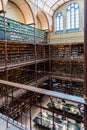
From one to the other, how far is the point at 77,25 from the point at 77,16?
0.69m

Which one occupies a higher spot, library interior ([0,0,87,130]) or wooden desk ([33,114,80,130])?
library interior ([0,0,87,130])

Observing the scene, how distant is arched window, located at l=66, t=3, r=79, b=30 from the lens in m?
11.8

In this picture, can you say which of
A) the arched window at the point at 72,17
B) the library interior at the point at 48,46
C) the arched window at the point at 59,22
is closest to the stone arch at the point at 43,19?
the library interior at the point at 48,46

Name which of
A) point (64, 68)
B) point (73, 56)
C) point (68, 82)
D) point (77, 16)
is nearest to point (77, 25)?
point (77, 16)

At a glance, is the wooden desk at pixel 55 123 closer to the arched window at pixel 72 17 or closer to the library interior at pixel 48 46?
the library interior at pixel 48 46

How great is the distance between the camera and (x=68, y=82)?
1210cm

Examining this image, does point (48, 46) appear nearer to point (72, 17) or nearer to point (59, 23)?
point (59, 23)

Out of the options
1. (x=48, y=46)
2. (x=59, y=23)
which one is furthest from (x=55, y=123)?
(x=59, y=23)

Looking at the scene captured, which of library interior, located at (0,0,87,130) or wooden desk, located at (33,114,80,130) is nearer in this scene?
wooden desk, located at (33,114,80,130)

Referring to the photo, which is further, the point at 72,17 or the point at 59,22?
the point at 59,22

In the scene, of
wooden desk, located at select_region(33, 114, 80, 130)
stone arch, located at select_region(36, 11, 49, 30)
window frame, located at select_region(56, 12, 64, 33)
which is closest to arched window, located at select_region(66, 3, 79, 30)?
window frame, located at select_region(56, 12, 64, 33)

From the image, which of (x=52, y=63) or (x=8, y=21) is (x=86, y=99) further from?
(x=52, y=63)

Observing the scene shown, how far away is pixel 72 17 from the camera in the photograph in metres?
12.0

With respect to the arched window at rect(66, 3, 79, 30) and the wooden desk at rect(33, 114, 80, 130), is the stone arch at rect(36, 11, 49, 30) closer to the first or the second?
the arched window at rect(66, 3, 79, 30)
